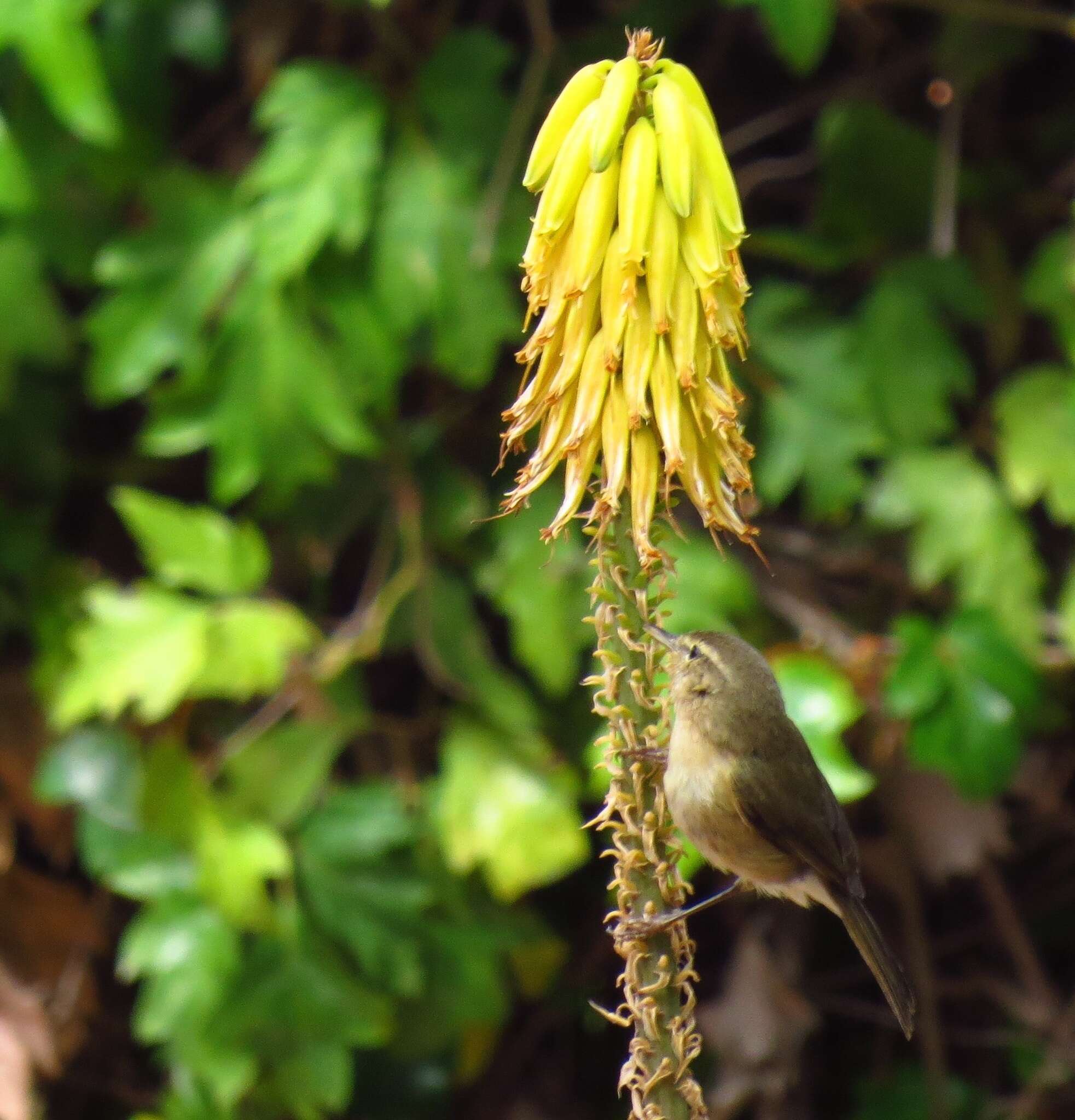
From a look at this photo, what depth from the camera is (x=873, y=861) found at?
3352 mm

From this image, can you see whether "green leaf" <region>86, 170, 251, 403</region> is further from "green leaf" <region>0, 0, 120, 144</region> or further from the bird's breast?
the bird's breast

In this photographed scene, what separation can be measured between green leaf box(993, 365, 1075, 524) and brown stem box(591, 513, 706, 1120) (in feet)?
6.32

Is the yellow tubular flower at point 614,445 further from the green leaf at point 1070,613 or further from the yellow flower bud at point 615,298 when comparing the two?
the green leaf at point 1070,613

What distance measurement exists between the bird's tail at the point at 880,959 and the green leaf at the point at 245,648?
1276mm

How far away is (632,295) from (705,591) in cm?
165

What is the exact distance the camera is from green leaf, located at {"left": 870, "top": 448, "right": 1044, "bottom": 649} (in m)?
3.03

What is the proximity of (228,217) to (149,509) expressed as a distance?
625 mm

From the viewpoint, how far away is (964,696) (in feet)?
8.98

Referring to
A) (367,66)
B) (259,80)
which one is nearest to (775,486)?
(367,66)

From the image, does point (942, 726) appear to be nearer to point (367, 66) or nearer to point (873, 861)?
point (873, 861)

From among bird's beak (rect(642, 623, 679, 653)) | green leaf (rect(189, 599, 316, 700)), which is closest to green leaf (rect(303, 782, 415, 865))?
green leaf (rect(189, 599, 316, 700))

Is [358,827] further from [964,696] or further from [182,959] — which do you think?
[964,696]

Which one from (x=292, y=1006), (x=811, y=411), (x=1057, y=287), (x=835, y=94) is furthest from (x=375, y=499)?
(x=1057, y=287)

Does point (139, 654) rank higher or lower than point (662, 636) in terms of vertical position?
lower
